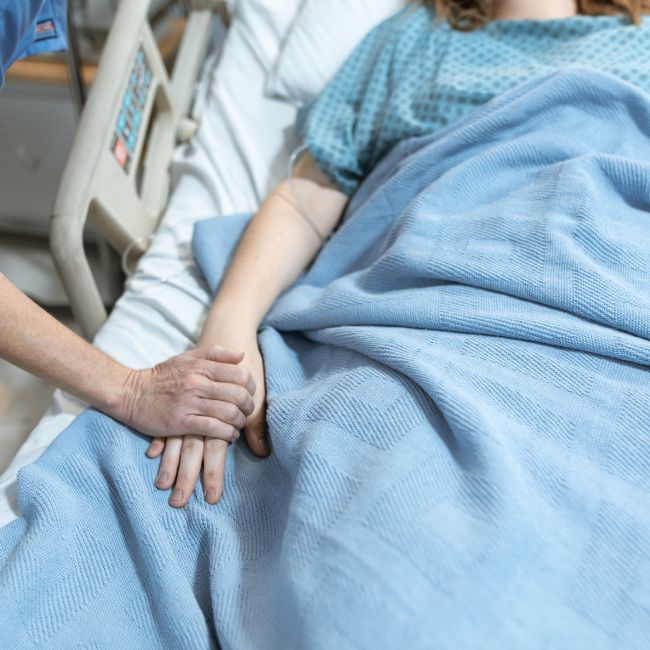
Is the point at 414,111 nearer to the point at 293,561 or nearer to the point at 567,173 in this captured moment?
the point at 567,173

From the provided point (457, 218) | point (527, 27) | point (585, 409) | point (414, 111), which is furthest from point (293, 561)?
point (527, 27)

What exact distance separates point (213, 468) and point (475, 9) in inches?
42.2

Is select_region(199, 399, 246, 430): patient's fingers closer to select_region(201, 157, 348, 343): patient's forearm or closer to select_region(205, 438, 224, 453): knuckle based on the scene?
select_region(205, 438, 224, 453): knuckle

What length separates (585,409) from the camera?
2.48 ft

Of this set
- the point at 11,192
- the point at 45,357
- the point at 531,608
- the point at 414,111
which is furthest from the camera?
the point at 11,192

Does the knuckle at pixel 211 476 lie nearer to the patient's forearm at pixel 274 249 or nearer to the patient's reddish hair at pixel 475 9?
the patient's forearm at pixel 274 249

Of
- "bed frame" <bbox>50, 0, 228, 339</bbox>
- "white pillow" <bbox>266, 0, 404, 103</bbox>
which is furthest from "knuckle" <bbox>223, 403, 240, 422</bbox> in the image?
"white pillow" <bbox>266, 0, 404, 103</bbox>

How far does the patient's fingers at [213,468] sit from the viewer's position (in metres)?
0.84

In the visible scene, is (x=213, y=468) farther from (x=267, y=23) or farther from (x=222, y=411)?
(x=267, y=23)

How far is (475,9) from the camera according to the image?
4.50ft

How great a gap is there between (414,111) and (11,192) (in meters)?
1.22

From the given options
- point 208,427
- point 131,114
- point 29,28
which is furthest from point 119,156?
point 208,427

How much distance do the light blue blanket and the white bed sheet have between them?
175 mm

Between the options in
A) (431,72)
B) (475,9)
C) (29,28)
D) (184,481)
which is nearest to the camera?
(184,481)
